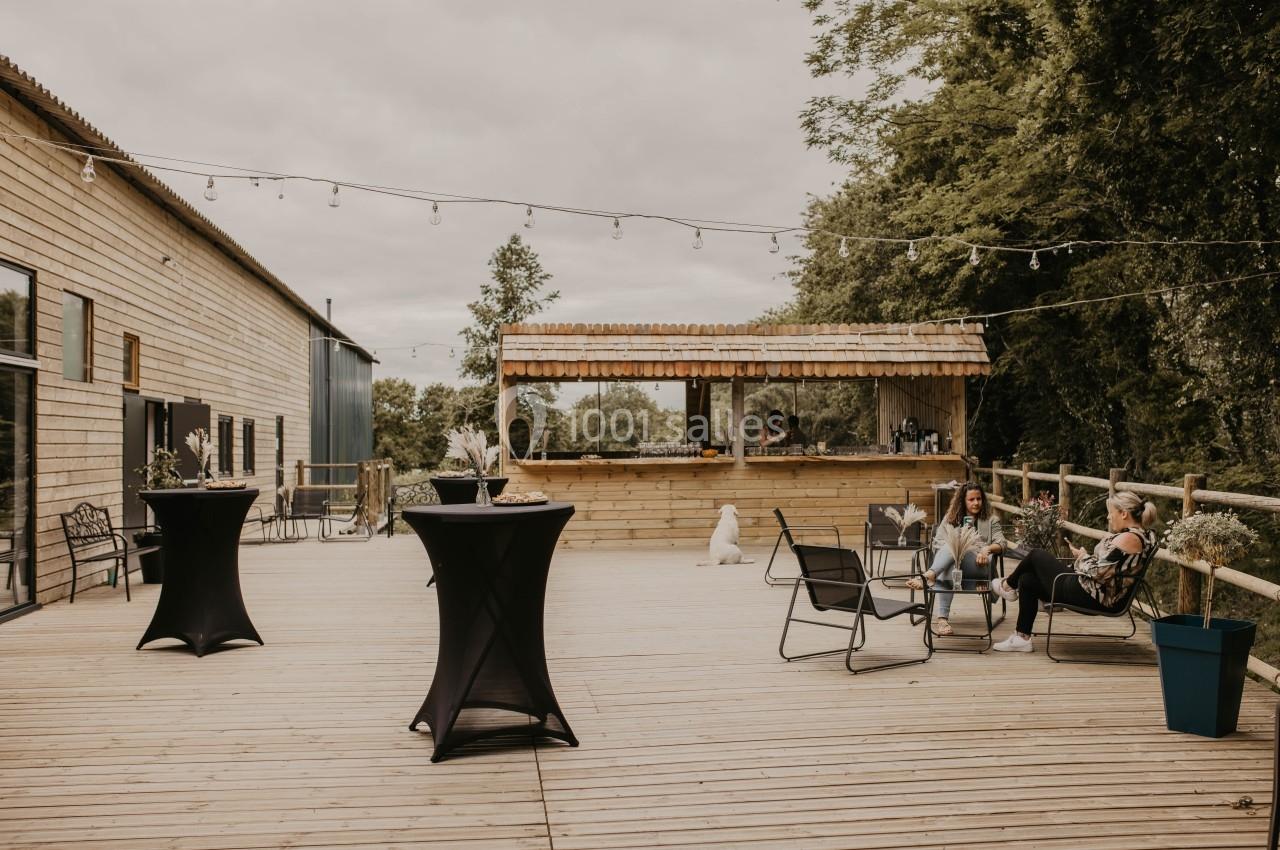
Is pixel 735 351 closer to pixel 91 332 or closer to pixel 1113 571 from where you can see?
pixel 1113 571

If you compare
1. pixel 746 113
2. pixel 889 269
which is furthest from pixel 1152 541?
pixel 746 113

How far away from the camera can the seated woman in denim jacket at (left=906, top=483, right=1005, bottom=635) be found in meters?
6.21

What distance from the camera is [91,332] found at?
883cm

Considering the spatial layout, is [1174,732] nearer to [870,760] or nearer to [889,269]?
[870,760]

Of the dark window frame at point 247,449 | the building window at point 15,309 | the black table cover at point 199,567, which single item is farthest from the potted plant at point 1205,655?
the dark window frame at point 247,449

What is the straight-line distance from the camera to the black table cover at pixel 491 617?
3938mm

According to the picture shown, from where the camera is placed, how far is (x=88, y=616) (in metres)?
7.19

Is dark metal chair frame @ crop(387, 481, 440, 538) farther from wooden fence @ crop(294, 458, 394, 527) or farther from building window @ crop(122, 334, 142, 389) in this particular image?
building window @ crop(122, 334, 142, 389)

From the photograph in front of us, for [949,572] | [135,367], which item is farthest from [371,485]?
[949,572]

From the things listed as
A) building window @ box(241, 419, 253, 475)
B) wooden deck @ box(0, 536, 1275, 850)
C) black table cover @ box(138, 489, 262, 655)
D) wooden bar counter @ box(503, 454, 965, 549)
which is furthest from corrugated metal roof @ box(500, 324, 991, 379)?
building window @ box(241, 419, 253, 475)

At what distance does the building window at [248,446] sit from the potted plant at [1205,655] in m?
13.7

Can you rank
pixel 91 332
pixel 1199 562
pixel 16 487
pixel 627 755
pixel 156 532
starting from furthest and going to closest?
pixel 156 532 < pixel 91 332 < pixel 16 487 < pixel 1199 562 < pixel 627 755

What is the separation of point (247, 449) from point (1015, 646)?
12.8 meters

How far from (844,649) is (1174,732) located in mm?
1980
